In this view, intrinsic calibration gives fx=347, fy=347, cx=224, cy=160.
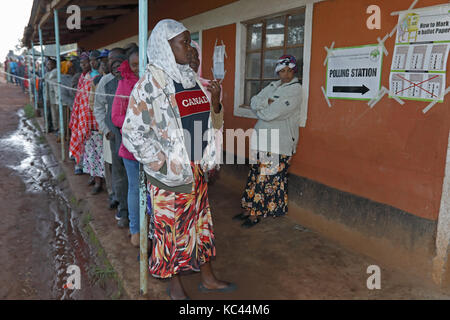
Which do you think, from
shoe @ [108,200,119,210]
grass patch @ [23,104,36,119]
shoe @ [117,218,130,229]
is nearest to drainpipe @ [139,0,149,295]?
shoe @ [117,218,130,229]

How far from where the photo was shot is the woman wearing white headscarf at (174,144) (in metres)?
2.04

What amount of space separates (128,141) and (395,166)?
2088 millimetres

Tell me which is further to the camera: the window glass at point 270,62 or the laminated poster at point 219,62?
the laminated poster at point 219,62

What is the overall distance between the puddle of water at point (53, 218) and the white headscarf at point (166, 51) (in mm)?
1827

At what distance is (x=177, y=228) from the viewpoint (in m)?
2.23

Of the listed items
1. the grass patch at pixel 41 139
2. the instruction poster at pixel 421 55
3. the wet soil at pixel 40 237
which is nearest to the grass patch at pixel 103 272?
the wet soil at pixel 40 237

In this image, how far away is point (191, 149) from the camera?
7.11 feet

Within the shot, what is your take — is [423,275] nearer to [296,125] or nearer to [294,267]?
[294,267]

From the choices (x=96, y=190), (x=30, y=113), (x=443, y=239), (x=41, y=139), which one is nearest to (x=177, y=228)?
(x=443, y=239)

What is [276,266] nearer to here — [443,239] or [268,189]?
[268,189]

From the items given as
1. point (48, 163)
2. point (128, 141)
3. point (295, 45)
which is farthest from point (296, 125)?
point (48, 163)

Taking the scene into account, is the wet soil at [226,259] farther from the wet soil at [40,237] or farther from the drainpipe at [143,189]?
the drainpipe at [143,189]

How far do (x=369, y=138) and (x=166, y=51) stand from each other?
189 cm

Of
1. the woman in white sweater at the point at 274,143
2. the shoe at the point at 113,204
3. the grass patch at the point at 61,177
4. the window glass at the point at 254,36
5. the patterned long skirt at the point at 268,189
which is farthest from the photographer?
the grass patch at the point at 61,177
